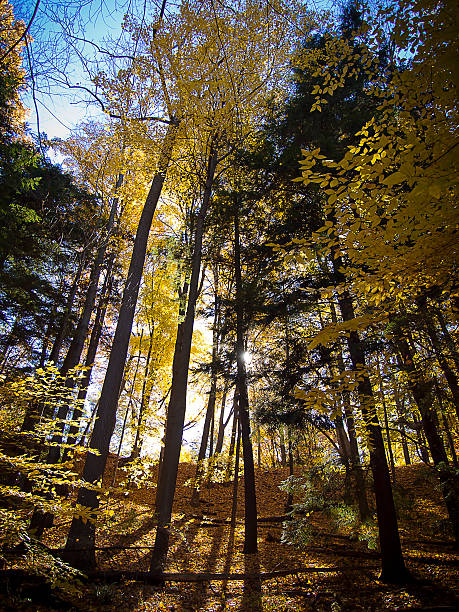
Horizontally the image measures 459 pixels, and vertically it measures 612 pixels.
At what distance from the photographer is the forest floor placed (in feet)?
13.4

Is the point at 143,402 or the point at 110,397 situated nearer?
the point at 110,397

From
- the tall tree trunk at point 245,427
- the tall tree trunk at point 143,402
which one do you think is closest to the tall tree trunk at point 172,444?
the tall tree trunk at point 245,427

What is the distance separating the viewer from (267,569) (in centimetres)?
598

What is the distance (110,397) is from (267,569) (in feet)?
15.5

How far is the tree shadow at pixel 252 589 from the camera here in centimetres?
449

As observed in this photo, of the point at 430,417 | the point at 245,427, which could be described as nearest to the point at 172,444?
the point at 245,427

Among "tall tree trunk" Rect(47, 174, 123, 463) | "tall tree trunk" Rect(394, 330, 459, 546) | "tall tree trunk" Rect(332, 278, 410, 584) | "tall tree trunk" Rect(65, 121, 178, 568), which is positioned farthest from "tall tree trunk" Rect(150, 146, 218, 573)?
"tall tree trunk" Rect(394, 330, 459, 546)

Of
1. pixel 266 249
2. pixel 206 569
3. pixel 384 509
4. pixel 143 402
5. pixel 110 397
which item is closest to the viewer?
pixel 384 509

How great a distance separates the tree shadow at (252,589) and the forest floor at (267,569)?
0.02 m

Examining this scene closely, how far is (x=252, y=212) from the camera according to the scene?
942 cm

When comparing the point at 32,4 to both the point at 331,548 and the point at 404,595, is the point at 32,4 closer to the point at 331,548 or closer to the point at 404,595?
the point at 404,595

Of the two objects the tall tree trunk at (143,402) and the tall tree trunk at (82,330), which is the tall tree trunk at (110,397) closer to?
the tall tree trunk at (82,330)

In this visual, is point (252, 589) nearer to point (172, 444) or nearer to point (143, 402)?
point (172, 444)

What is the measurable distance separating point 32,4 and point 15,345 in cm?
1036
